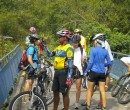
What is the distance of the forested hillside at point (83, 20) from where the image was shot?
20516 mm

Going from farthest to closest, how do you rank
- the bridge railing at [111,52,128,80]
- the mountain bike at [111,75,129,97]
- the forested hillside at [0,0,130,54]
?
the forested hillside at [0,0,130,54], the bridge railing at [111,52,128,80], the mountain bike at [111,75,129,97]

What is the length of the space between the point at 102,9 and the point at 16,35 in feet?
49.3

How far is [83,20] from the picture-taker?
25.0 meters

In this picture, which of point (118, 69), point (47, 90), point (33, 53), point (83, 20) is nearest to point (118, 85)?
point (47, 90)

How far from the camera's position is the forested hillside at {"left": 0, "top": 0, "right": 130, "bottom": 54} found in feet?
67.3

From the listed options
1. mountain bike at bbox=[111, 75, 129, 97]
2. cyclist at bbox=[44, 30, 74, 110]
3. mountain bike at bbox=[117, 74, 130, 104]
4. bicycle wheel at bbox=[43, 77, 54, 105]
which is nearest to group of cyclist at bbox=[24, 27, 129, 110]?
cyclist at bbox=[44, 30, 74, 110]

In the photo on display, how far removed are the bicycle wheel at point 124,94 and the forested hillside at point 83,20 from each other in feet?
22.4

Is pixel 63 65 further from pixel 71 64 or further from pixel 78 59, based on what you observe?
pixel 78 59

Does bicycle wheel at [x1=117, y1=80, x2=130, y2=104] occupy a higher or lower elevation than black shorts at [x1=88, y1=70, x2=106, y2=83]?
lower

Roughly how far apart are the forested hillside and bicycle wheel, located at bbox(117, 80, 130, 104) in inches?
269

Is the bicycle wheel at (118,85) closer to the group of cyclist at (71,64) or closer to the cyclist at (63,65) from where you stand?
the group of cyclist at (71,64)

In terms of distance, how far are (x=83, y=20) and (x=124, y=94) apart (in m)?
17.2

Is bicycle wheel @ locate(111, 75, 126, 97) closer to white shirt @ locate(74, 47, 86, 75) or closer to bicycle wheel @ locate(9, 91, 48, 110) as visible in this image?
white shirt @ locate(74, 47, 86, 75)

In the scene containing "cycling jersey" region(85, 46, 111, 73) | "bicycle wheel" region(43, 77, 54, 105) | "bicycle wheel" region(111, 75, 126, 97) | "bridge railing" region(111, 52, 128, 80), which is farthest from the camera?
"bridge railing" region(111, 52, 128, 80)
